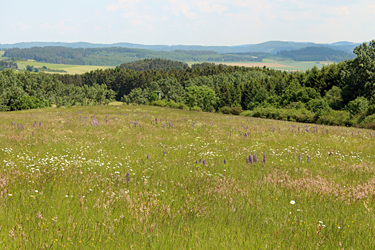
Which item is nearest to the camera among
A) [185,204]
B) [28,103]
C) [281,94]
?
[185,204]

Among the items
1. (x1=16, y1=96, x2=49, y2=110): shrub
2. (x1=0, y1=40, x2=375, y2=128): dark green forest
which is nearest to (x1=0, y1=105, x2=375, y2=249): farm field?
(x1=0, y1=40, x2=375, y2=128): dark green forest

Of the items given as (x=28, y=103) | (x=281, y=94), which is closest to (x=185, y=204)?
(x=28, y=103)

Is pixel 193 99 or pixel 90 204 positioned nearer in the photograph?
pixel 90 204

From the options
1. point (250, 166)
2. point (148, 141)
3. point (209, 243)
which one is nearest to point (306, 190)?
point (250, 166)

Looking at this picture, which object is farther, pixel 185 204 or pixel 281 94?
pixel 281 94

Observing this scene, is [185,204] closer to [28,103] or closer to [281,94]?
[28,103]

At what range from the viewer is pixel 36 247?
152 inches

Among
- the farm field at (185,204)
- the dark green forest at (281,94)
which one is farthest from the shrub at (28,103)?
the farm field at (185,204)

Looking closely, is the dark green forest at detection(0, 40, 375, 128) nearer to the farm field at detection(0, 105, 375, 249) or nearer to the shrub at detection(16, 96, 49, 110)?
the shrub at detection(16, 96, 49, 110)

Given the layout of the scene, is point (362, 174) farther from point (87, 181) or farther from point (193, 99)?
point (193, 99)

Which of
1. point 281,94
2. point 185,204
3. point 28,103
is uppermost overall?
point 185,204

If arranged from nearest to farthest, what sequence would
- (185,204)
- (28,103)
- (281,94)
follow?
(185,204) < (28,103) < (281,94)

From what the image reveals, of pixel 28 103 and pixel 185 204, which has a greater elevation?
pixel 185 204

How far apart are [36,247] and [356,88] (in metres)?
88.2
